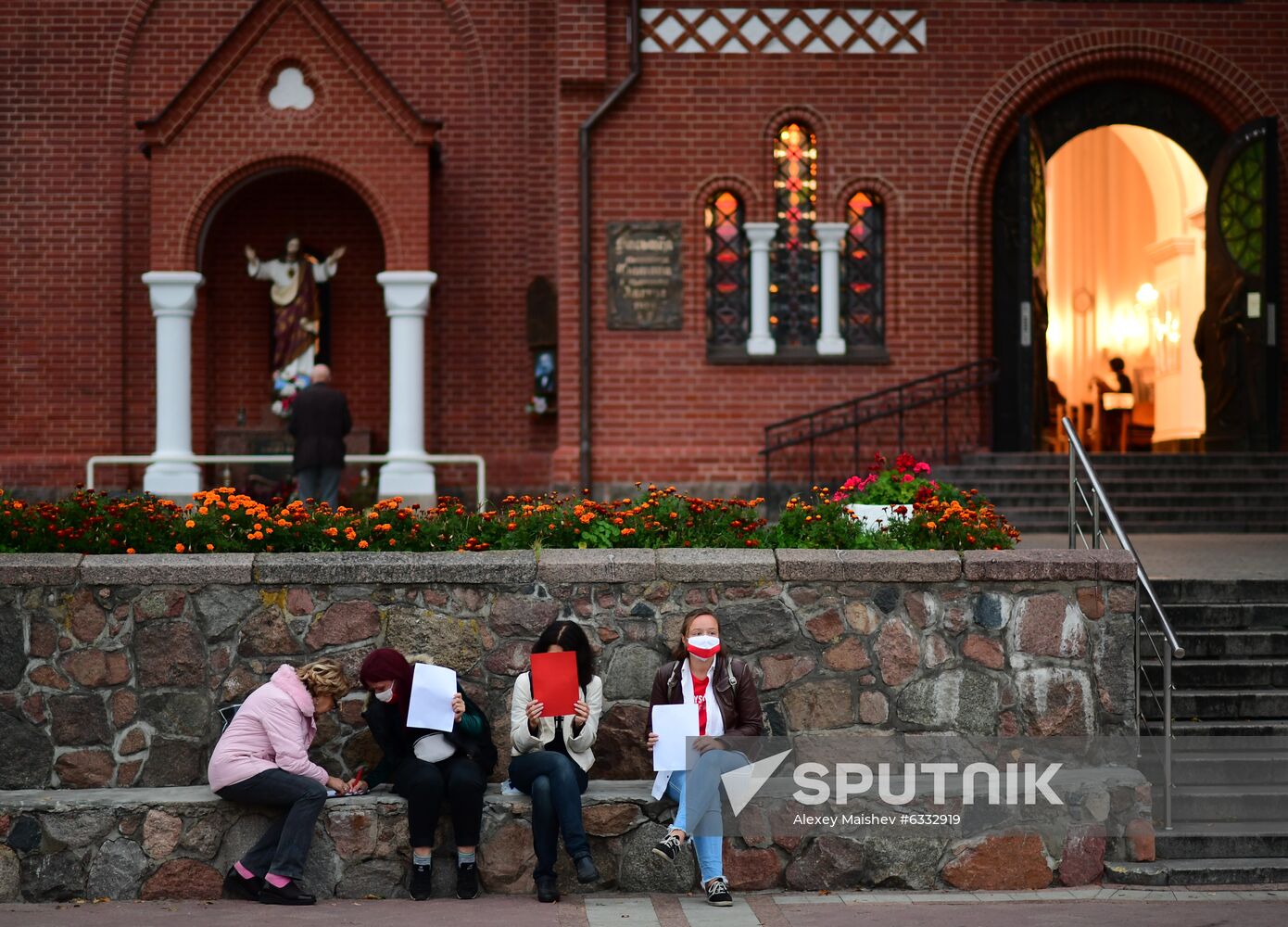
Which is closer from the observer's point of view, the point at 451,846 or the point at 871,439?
the point at 451,846

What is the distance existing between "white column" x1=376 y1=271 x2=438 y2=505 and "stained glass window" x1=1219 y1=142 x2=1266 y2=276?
7769mm

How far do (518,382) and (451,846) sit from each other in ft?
35.1

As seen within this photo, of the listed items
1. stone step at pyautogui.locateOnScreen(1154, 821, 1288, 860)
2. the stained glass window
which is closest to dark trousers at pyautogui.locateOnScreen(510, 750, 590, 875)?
stone step at pyautogui.locateOnScreen(1154, 821, 1288, 860)

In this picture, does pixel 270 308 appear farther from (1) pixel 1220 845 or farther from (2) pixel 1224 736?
(1) pixel 1220 845

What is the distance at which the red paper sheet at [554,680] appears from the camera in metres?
8.28

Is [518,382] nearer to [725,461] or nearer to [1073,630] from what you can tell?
[725,461]

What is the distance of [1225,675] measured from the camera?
9.77 meters

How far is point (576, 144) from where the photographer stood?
17.2m

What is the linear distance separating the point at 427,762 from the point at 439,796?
18 centimetres

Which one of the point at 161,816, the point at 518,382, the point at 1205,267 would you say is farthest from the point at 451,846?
the point at 1205,267

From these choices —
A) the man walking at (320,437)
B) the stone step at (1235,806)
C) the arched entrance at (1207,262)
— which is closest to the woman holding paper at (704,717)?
the stone step at (1235,806)

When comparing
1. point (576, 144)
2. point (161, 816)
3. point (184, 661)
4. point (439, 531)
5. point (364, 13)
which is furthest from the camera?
point (364, 13)

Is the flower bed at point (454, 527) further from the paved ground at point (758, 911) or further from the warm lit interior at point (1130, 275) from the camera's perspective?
the warm lit interior at point (1130, 275)

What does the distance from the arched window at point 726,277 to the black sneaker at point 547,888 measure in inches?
390
